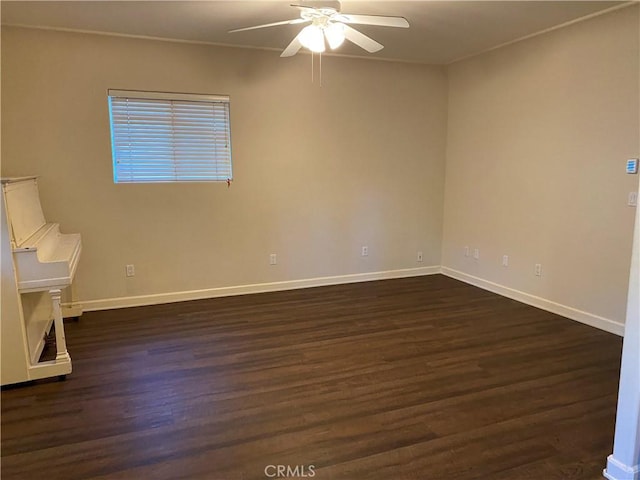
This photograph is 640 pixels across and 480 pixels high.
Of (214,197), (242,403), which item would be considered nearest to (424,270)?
(214,197)

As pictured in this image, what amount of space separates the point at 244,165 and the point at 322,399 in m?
2.71

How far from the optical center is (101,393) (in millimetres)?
2615

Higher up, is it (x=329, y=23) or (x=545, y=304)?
(x=329, y=23)

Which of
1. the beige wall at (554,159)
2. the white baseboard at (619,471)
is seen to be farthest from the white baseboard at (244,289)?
the white baseboard at (619,471)

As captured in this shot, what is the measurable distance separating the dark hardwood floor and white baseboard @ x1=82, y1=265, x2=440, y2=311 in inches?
8.0

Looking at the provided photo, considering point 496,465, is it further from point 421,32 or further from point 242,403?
point 421,32

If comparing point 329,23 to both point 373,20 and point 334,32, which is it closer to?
point 334,32

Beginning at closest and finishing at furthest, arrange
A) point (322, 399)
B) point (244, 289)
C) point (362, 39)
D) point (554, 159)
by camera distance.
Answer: point (322, 399) → point (362, 39) → point (554, 159) → point (244, 289)

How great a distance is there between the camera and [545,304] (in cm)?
409

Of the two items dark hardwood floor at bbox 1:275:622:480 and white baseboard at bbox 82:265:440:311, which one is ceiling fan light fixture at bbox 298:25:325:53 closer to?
dark hardwood floor at bbox 1:275:622:480

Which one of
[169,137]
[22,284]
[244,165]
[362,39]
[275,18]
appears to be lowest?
[22,284]

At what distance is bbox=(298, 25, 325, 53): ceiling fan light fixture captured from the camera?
2.94 metres

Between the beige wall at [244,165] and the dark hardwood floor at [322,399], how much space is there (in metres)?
0.79

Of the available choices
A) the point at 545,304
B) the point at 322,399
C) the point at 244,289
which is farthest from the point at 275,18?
the point at 545,304
